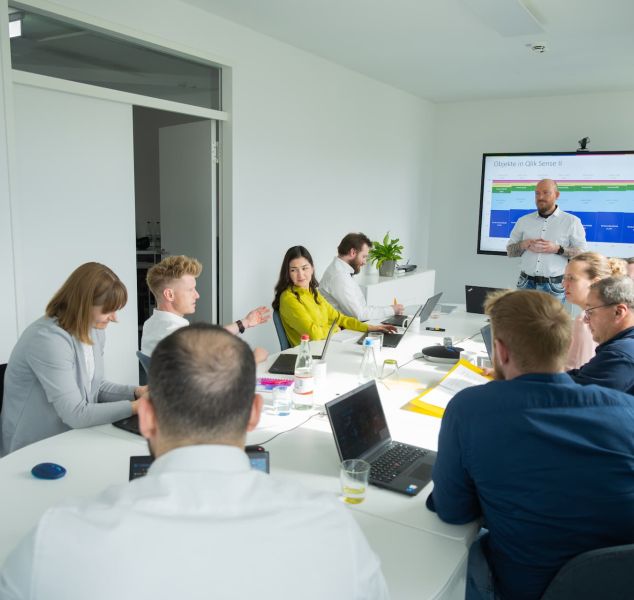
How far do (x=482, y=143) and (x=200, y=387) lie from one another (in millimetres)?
7492

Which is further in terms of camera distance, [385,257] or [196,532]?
[385,257]

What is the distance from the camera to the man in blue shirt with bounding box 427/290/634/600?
1.42m

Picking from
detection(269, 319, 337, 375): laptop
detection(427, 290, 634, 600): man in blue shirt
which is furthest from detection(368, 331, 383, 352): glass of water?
detection(427, 290, 634, 600): man in blue shirt

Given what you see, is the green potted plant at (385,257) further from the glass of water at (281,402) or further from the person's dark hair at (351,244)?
the glass of water at (281,402)

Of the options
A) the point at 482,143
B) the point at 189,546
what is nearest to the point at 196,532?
the point at 189,546

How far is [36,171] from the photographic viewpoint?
11.2ft

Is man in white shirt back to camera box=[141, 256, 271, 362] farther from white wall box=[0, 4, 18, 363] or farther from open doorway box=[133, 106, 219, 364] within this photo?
open doorway box=[133, 106, 219, 364]

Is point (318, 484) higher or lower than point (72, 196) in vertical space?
lower

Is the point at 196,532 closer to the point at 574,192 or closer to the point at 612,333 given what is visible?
the point at 612,333

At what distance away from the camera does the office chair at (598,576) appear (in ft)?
4.20

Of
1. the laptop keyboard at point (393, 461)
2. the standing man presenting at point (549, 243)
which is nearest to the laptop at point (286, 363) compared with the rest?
the laptop keyboard at point (393, 461)

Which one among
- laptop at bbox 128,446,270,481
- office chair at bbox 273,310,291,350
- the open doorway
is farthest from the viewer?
the open doorway

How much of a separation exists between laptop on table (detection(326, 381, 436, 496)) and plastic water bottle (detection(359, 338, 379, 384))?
0.74m

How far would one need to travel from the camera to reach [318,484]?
1.76 m
